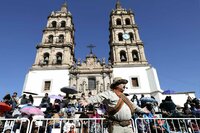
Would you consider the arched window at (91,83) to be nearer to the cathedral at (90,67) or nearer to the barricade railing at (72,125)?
the cathedral at (90,67)

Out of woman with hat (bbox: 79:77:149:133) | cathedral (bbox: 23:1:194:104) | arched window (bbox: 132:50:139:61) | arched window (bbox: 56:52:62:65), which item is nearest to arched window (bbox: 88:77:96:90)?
cathedral (bbox: 23:1:194:104)

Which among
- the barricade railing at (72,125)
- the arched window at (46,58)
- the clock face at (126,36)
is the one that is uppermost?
the clock face at (126,36)

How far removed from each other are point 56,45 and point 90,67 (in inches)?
227

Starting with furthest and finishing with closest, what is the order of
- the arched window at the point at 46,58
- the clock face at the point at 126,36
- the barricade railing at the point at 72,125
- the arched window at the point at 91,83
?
the clock face at the point at 126,36 → the arched window at the point at 46,58 → the arched window at the point at 91,83 → the barricade railing at the point at 72,125

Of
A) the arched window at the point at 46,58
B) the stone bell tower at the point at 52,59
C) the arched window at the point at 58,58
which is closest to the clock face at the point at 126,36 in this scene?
the stone bell tower at the point at 52,59

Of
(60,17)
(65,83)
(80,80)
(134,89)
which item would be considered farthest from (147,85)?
(60,17)

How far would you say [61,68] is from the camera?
79.4ft

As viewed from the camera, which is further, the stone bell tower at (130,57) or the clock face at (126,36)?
the clock face at (126,36)

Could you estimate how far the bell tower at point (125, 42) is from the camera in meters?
25.5

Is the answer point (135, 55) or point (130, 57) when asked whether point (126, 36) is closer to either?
point (135, 55)

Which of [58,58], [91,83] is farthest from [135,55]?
[58,58]

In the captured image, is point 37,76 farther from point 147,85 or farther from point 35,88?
point 147,85

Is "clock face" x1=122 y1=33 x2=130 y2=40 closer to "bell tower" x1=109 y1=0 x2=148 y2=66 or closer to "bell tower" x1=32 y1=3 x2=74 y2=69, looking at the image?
"bell tower" x1=109 y1=0 x2=148 y2=66

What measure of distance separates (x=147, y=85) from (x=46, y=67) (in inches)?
508
